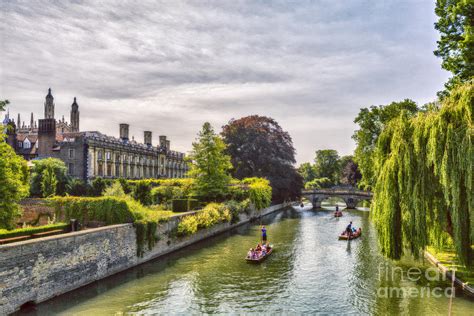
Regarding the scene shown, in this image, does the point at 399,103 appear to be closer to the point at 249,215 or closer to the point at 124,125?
the point at 249,215

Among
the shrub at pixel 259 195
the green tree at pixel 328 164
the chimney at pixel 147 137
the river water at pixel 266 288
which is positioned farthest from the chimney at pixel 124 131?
the green tree at pixel 328 164

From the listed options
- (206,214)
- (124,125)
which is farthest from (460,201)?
(124,125)

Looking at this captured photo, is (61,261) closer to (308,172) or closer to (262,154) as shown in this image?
(262,154)

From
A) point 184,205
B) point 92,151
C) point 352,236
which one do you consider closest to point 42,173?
point 92,151

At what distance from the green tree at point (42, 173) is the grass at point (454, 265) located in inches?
1347

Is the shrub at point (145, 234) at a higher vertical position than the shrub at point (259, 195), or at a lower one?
lower

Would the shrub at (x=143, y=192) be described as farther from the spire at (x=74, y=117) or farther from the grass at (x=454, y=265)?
the spire at (x=74, y=117)

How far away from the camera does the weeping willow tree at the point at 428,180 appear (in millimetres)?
13086

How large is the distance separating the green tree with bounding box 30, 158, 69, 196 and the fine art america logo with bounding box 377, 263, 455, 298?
3231 cm

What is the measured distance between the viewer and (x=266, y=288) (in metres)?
16.2

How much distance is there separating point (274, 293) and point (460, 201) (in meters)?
7.74

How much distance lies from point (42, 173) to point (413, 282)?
34.2 m

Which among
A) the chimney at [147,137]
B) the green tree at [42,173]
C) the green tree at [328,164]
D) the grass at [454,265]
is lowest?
the grass at [454,265]

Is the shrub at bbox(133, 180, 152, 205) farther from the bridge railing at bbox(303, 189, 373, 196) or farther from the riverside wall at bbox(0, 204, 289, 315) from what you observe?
the bridge railing at bbox(303, 189, 373, 196)
